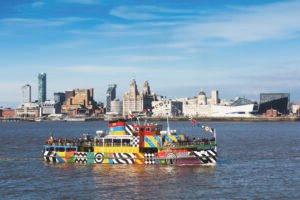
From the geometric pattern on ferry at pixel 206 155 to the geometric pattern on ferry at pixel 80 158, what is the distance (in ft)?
37.0

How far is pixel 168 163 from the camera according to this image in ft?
164

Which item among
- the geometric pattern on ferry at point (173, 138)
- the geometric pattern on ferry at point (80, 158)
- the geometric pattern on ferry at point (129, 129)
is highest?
the geometric pattern on ferry at point (129, 129)

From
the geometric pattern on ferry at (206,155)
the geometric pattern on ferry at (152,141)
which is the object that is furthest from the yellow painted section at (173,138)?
the geometric pattern on ferry at (206,155)

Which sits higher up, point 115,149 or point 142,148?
point 142,148

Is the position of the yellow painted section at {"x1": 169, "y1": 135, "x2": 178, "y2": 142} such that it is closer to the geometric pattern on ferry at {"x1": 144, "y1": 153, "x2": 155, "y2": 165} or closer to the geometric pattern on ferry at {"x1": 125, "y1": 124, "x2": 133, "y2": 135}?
the geometric pattern on ferry at {"x1": 144, "y1": 153, "x2": 155, "y2": 165}

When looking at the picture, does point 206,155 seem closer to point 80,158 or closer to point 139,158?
point 139,158

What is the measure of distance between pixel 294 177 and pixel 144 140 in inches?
568

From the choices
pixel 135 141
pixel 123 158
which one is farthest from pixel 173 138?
pixel 123 158

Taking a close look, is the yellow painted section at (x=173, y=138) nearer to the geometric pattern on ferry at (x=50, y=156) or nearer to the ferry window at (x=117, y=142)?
the ferry window at (x=117, y=142)

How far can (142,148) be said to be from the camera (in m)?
50.2

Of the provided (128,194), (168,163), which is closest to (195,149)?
(168,163)

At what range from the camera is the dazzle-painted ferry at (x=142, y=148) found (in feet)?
162

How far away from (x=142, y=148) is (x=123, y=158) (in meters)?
2.18

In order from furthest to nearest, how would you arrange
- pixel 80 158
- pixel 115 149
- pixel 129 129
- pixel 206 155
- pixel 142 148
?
pixel 80 158
pixel 129 129
pixel 115 149
pixel 142 148
pixel 206 155
